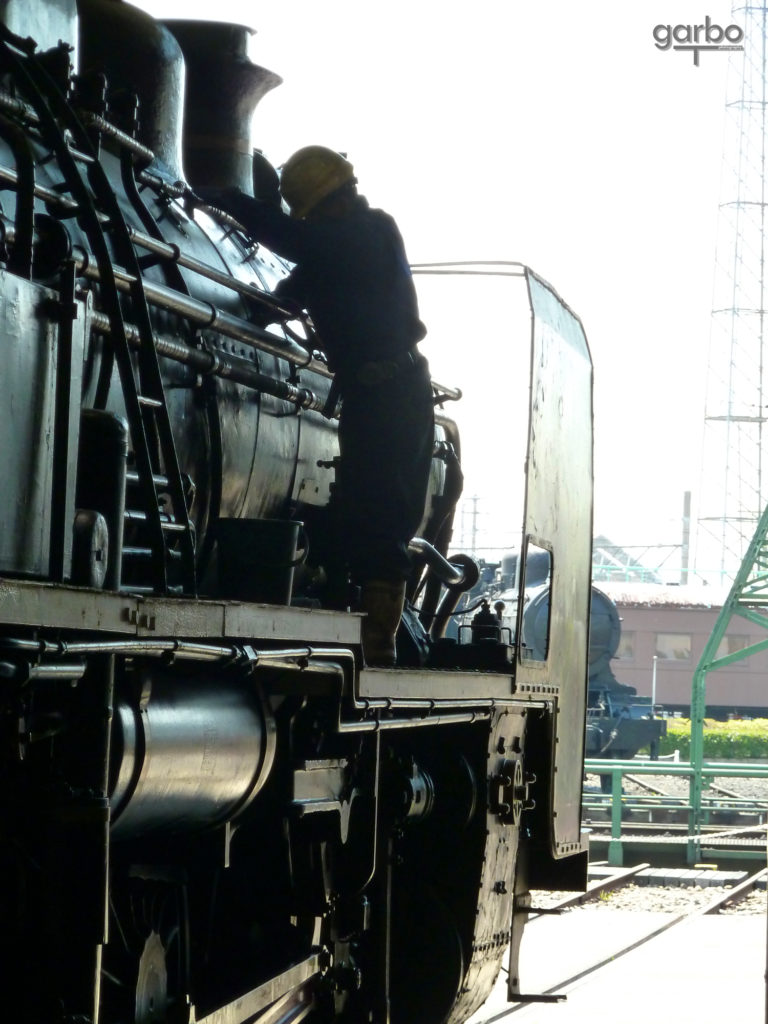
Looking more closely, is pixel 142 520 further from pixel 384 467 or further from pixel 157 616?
pixel 384 467

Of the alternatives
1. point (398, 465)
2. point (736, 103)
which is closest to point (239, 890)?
point (398, 465)

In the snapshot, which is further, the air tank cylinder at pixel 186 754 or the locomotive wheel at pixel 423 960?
the locomotive wheel at pixel 423 960

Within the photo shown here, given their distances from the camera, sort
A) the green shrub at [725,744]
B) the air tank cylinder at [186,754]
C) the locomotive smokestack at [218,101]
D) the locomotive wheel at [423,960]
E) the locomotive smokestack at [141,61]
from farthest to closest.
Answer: the green shrub at [725,744]
the locomotive wheel at [423,960]
the locomotive smokestack at [218,101]
the locomotive smokestack at [141,61]
the air tank cylinder at [186,754]

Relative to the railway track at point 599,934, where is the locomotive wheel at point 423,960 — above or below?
above

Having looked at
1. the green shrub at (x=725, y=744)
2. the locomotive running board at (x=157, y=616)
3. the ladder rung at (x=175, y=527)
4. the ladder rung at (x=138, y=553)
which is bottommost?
the green shrub at (x=725, y=744)

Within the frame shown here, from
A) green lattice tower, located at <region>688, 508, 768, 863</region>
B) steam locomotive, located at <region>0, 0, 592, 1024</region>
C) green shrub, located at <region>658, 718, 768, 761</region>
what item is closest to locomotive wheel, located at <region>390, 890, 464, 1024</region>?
steam locomotive, located at <region>0, 0, 592, 1024</region>

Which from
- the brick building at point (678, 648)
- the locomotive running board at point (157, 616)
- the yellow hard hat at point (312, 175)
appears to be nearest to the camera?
the locomotive running board at point (157, 616)

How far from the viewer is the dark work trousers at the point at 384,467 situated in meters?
4.89

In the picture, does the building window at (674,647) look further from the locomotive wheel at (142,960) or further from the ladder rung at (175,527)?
the ladder rung at (175,527)

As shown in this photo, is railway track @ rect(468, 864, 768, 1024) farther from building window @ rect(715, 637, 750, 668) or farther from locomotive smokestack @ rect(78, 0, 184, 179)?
building window @ rect(715, 637, 750, 668)

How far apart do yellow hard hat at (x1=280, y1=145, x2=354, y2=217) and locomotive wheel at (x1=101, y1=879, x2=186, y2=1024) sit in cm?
236

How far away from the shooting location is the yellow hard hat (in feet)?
16.2

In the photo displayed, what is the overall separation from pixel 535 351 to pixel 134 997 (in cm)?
330

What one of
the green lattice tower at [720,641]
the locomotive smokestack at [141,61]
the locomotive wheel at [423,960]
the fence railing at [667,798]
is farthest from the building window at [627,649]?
the locomotive smokestack at [141,61]
